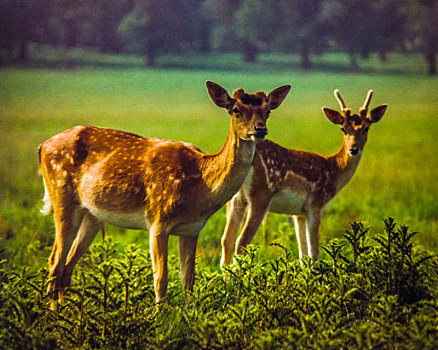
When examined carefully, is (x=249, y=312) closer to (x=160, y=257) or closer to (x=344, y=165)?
(x=160, y=257)

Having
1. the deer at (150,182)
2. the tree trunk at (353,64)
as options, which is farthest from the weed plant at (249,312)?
the tree trunk at (353,64)

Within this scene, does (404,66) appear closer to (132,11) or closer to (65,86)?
(132,11)

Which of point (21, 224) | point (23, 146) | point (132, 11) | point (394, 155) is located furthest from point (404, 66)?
point (21, 224)

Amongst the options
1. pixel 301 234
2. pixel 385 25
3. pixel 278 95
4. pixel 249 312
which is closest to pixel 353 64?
pixel 385 25

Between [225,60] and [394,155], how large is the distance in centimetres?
332

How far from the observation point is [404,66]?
1127cm

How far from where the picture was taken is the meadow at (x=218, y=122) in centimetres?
724

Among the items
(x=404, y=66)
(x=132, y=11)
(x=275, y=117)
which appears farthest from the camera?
(x=404, y=66)

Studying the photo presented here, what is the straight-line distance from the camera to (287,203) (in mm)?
5449

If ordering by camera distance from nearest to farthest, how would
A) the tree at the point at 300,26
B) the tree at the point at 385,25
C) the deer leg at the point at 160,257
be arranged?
1. the deer leg at the point at 160,257
2. the tree at the point at 300,26
3. the tree at the point at 385,25

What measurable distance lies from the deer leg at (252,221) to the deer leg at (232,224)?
0.49ft

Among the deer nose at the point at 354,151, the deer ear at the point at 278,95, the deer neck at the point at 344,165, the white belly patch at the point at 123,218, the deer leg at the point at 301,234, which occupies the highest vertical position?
the deer ear at the point at 278,95

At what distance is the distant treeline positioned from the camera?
8.00m

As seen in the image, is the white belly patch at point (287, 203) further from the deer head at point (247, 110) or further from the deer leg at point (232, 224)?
the deer head at point (247, 110)
